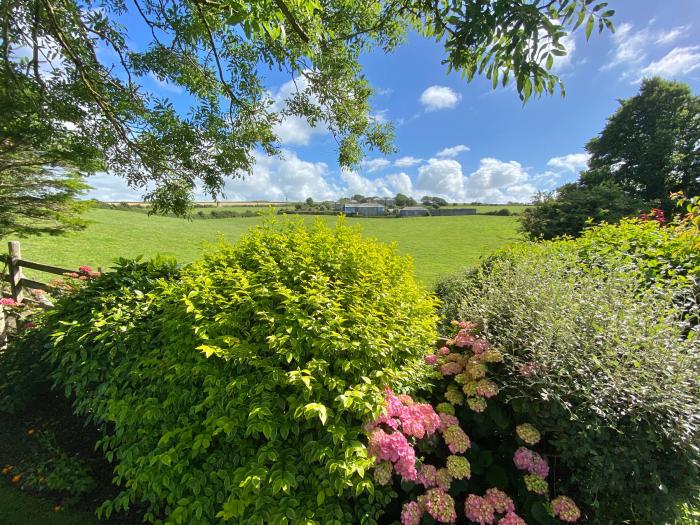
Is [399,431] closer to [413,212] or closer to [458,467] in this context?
[458,467]

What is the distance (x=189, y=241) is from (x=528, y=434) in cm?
2086

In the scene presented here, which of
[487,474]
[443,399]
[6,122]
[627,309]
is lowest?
[487,474]

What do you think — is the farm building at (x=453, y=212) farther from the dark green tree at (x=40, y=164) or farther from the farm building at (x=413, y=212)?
the dark green tree at (x=40, y=164)

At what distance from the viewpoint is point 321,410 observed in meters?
1.64

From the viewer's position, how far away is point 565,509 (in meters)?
1.74

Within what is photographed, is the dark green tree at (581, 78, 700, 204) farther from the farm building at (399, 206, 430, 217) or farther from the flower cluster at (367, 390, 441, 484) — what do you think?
the flower cluster at (367, 390, 441, 484)

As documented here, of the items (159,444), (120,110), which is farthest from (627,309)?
(120,110)

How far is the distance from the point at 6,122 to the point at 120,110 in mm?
1397

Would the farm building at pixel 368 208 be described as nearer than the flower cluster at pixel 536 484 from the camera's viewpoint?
No

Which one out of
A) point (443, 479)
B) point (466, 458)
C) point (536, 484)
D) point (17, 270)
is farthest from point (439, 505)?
point (17, 270)

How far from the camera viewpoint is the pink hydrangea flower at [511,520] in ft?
5.65

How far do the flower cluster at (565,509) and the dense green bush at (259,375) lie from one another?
95cm

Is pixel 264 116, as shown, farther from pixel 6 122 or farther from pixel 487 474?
pixel 487 474

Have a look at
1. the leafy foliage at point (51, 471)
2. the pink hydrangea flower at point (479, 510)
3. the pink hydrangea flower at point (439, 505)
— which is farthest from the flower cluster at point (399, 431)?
the leafy foliage at point (51, 471)
